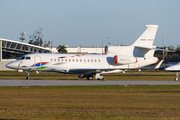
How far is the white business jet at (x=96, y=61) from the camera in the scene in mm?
36844

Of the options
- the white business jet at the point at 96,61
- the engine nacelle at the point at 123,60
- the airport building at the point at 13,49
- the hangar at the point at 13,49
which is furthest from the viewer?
Answer: the hangar at the point at 13,49

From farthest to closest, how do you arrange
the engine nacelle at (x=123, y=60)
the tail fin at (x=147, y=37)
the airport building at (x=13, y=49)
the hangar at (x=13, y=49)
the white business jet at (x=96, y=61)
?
1. the hangar at (x=13, y=49)
2. the airport building at (x=13, y=49)
3. the tail fin at (x=147, y=37)
4. the engine nacelle at (x=123, y=60)
5. the white business jet at (x=96, y=61)

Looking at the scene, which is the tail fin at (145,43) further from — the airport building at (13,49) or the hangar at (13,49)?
the hangar at (13,49)

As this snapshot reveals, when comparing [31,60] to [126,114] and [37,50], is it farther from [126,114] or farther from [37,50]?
[37,50]

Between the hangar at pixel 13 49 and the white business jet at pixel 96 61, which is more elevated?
the hangar at pixel 13 49

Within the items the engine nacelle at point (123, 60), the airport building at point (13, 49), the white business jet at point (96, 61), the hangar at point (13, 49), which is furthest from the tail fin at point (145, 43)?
the hangar at point (13, 49)

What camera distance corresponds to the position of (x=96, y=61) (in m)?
39.6

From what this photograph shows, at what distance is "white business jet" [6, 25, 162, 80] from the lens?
121 feet

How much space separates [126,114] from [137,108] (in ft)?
6.37

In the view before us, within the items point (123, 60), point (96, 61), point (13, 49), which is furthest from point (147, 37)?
point (13, 49)

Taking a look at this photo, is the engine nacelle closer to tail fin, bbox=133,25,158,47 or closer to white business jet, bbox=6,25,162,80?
white business jet, bbox=6,25,162,80

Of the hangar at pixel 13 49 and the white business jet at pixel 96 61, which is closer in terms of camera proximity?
the white business jet at pixel 96 61

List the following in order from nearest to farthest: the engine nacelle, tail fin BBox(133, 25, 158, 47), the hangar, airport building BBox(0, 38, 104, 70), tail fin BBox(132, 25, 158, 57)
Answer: the engine nacelle
tail fin BBox(132, 25, 158, 57)
tail fin BBox(133, 25, 158, 47)
airport building BBox(0, 38, 104, 70)
the hangar

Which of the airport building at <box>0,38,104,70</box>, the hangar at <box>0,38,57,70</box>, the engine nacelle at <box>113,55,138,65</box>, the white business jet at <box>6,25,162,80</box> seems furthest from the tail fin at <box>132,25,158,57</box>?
the hangar at <box>0,38,57,70</box>
